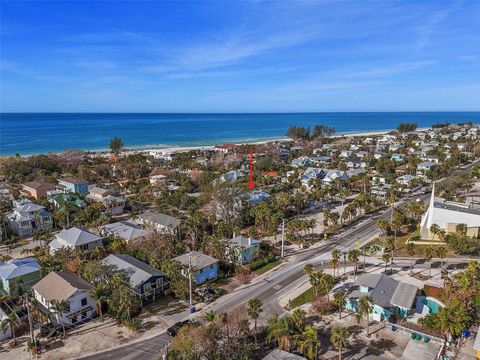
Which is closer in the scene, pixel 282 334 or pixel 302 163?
pixel 282 334

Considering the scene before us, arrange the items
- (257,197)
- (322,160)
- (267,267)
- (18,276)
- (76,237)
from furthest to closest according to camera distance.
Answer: (322,160) → (257,197) → (76,237) → (267,267) → (18,276)

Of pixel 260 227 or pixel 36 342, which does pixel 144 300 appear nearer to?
pixel 36 342

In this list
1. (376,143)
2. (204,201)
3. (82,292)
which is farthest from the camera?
(376,143)

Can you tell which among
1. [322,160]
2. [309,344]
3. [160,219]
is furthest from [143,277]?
[322,160]

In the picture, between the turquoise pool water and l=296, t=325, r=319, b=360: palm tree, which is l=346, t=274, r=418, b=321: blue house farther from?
l=296, t=325, r=319, b=360: palm tree

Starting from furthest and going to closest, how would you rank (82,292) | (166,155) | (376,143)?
(376,143) < (166,155) < (82,292)

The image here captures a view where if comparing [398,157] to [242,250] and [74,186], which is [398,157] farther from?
[74,186]

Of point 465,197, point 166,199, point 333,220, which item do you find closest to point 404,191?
point 465,197
